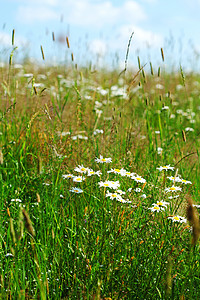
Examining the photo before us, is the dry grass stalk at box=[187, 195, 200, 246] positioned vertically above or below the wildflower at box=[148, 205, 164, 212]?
above

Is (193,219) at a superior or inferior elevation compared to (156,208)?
superior

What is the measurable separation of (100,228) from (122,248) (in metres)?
0.15

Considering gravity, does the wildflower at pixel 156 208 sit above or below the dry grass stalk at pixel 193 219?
below

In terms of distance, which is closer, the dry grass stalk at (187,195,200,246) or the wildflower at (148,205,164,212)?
the dry grass stalk at (187,195,200,246)

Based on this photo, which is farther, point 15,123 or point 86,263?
point 15,123

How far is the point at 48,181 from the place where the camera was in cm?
216

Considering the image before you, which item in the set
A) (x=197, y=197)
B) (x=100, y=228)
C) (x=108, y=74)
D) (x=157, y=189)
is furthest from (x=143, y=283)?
(x=108, y=74)

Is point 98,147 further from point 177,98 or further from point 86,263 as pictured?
point 177,98

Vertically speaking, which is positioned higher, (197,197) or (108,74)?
(108,74)

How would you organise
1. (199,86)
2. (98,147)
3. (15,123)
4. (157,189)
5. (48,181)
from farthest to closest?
(199,86)
(15,123)
(98,147)
(48,181)
(157,189)

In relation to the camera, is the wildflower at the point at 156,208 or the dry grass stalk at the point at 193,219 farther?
the wildflower at the point at 156,208

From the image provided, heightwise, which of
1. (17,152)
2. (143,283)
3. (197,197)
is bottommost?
(143,283)

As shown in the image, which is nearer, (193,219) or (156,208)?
(193,219)

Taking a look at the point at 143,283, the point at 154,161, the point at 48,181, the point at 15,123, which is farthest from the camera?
the point at 15,123
